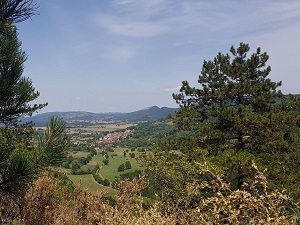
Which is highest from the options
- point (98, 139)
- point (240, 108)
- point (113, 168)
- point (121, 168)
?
point (240, 108)

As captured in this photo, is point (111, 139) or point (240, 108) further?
point (111, 139)

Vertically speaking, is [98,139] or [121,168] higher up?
[98,139]

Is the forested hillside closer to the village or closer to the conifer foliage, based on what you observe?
the conifer foliage

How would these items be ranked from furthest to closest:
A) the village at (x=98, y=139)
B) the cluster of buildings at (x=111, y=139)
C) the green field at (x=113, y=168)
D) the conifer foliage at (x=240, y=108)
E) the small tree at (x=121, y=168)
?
the cluster of buildings at (x=111, y=139), the village at (x=98, y=139), the small tree at (x=121, y=168), the green field at (x=113, y=168), the conifer foliage at (x=240, y=108)

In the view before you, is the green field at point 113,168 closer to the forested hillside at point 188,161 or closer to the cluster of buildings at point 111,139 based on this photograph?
the cluster of buildings at point 111,139

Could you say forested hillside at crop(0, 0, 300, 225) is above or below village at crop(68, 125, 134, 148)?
above

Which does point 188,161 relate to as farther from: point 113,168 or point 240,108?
point 113,168

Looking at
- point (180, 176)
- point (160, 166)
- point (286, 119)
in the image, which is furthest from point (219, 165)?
point (286, 119)

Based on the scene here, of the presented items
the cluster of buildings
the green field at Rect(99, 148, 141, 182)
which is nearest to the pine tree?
the green field at Rect(99, 148, 141, 182)

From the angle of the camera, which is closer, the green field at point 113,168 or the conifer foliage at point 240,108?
the conifer foliage at point 240,108

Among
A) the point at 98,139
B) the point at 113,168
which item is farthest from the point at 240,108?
the point at 98,139

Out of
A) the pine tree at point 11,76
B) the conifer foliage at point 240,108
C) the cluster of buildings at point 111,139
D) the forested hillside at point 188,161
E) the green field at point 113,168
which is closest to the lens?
the forested hillside at point 188,161

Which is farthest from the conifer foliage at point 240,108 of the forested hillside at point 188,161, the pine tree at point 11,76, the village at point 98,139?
the village at point 98,139

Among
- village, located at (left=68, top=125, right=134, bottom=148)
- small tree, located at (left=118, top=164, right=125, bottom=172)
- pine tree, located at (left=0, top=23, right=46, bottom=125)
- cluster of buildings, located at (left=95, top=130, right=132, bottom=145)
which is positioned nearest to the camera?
pine tree, located at (left=0, top=23, right=46, bottom=125)
